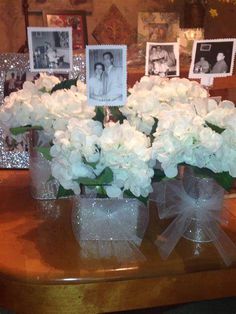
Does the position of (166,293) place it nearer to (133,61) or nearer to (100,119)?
(100,119)

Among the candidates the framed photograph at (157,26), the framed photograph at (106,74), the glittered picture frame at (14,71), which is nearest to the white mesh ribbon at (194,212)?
the framed photograph at (106,74)

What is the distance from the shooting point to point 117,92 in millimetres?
907

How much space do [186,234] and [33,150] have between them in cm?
44

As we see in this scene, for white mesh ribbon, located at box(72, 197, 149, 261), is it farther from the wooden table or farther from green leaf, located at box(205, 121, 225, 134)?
green leaf, located at box(205, 121, 225, 134)

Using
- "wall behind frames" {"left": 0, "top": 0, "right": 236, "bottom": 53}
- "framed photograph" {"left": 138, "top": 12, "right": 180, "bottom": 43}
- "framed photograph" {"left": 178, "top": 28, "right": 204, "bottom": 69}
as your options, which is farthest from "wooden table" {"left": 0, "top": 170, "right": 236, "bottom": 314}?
"wall behind frames" {"left": 0, "top": 0, "right": 236, "bottom": 53}

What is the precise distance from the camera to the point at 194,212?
99 cm

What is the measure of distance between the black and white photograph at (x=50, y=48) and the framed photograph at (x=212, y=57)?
0.33 m

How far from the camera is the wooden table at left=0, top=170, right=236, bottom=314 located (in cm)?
87

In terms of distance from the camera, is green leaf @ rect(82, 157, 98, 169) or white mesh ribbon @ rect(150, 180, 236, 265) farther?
white mesh ribbon @ rect(150, 180, 236, 265)

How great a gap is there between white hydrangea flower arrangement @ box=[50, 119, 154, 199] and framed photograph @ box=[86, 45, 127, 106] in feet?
0.21

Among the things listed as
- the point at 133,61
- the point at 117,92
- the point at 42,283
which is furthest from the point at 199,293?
the point at 133,61

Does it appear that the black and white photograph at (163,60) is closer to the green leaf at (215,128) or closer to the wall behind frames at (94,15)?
the green leaf at (215,128)

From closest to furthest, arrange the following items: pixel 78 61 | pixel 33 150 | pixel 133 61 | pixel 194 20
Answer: pixel 33 150 → pixel 78 61 → pixel 133 61 → pixel 194 20

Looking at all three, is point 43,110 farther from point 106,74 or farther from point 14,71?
point 14,71
